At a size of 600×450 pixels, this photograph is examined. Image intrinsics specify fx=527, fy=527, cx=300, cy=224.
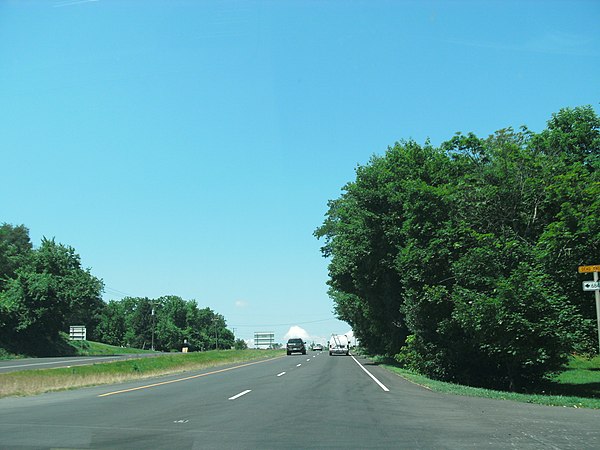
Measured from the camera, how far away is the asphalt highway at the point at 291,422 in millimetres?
8906

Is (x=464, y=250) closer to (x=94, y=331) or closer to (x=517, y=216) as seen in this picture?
(x=517, y=216)

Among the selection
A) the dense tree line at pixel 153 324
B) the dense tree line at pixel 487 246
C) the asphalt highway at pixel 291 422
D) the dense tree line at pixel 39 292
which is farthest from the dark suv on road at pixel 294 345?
the dense tree line at pixel 153 324

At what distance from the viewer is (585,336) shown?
63.0ft

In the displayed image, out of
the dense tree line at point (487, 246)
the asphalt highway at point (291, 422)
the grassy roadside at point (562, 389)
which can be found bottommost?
the grassy roadside at point (562, 389)

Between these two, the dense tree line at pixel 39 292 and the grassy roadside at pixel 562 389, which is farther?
the dense tree line at pixel 39 292

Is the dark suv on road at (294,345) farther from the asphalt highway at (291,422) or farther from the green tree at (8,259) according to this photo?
the asphalt highway at (291,422)

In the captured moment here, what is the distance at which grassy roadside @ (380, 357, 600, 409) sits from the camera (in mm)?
15094

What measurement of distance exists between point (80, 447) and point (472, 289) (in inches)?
673

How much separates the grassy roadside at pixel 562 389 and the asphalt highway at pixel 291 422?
1.17m

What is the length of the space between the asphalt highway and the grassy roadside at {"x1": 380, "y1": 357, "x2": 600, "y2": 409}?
3.84 ft

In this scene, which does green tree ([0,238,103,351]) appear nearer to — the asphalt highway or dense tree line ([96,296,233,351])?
the asphalt highway

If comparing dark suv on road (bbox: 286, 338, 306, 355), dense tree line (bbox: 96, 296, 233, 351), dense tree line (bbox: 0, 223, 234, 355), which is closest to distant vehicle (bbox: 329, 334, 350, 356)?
dark suv on road (bbox: 286, 338, 306, 355)

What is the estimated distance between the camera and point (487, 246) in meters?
21.0

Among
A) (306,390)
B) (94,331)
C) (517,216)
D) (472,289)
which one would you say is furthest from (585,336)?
(94,331)
